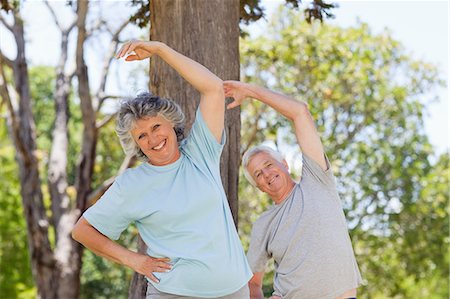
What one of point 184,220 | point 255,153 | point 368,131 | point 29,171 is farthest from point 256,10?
point 368,131

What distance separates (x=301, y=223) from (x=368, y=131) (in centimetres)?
1240

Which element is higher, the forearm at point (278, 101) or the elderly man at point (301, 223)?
the forearm at point (278, 101)

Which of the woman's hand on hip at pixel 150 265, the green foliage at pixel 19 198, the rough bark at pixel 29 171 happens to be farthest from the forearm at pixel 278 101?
the green foliage at pixel 19 198

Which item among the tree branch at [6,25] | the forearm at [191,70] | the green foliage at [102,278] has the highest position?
the tree branch at [6,25]

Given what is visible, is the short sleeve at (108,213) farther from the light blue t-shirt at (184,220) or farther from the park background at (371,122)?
the park background at (371,122)

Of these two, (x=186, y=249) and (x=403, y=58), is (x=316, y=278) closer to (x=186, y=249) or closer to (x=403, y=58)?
(x=186, y=249)

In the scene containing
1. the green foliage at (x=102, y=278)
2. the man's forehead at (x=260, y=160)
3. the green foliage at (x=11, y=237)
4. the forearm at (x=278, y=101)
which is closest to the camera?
the forearm at (x=278, y=101)

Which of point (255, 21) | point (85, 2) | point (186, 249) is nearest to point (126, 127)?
point (186, 249)

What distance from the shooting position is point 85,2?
10.6m

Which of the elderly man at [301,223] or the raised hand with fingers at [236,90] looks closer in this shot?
the elderly man at [301,223]

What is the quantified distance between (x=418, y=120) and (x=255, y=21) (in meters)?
10.9

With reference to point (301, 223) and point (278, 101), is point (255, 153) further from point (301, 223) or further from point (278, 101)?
point (301, 223)

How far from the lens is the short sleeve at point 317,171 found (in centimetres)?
390

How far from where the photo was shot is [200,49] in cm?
476
